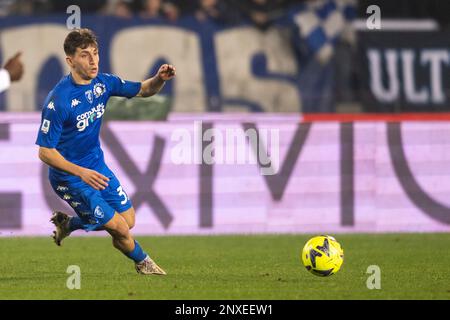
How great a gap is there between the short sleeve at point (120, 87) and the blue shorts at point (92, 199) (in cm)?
74

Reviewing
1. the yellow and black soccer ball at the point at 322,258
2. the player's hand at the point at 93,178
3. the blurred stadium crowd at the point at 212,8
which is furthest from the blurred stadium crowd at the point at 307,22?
the player's hand at the point at 93,178

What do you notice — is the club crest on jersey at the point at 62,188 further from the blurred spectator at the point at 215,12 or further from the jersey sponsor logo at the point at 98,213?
the blurred spectator at the point at 215,12

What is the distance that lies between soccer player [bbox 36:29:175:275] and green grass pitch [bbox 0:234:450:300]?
1.68ft

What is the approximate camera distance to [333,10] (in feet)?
67.2

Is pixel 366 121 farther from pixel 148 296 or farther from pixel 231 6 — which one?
pixel 148 296

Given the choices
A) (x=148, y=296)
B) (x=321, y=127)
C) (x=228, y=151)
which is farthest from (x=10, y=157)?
(x=148, y=296)

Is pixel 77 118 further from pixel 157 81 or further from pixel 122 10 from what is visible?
pixel 122 10

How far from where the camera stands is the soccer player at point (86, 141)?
32.9 feet

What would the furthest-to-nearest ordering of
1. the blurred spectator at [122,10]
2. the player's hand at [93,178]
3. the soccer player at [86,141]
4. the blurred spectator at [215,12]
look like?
the blurred spectator at [215,12] → the blurred spectator at [122,10] → the soccer player at [86,141] → the player's hand at [93,178]

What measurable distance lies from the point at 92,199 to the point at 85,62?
1183mm

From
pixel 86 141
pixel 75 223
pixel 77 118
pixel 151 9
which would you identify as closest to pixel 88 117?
pixel 77 118

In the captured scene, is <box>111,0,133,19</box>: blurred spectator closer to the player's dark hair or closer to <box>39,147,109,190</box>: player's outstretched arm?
the player's dark hair

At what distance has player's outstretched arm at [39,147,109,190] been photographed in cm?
992

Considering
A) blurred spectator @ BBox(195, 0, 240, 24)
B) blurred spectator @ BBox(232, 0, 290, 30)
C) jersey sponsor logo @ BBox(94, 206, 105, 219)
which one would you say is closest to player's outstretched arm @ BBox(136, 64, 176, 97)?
jersey sponsor logo @ BBox(94, 206, 105, 219)
